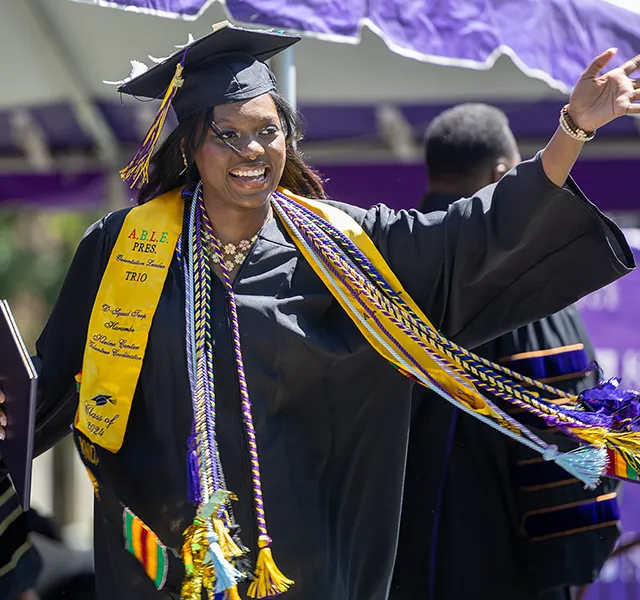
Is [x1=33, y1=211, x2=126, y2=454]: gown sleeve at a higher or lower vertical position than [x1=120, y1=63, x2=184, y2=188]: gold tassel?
lower

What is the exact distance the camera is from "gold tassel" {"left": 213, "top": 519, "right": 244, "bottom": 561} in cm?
259

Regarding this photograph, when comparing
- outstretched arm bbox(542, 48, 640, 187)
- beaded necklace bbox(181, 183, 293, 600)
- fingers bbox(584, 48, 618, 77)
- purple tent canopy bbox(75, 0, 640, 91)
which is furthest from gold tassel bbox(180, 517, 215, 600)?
purple tent canopy bbox(75, 0, 640, 91)

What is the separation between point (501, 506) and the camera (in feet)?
11.9

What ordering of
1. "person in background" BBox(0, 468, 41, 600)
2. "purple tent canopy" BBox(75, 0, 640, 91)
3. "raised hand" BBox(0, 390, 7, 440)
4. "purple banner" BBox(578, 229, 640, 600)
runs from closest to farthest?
"raised hand" BBox(0, 390, 7, 440) → "person in background" BBox(0, 468, 41, 600) → "purple tent canopy" BBox(75, 0, 640, 91) → "purple banner" BBox(578, 229, 640, 600)

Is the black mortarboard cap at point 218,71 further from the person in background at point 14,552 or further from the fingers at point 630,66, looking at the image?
the person in background at point 14,552

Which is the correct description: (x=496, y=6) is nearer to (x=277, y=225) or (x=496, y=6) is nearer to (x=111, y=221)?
(x=277, y=225)

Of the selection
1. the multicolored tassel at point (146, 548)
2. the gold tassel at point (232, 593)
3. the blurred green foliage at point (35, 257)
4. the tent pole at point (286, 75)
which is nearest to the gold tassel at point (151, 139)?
the tent pole at point (286, 75)

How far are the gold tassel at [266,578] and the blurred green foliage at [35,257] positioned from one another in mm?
9895

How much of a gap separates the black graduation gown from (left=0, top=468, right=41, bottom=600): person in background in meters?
0.31

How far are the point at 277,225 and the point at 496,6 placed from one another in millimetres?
1184

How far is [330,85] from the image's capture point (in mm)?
5805

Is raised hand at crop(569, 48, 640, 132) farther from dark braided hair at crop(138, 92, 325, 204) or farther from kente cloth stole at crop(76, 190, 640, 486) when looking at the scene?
dark braided hair at crop(138, 92, 325, 204)

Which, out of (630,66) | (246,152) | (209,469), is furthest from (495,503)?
(630,66)

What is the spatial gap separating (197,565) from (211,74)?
116 centimetres
